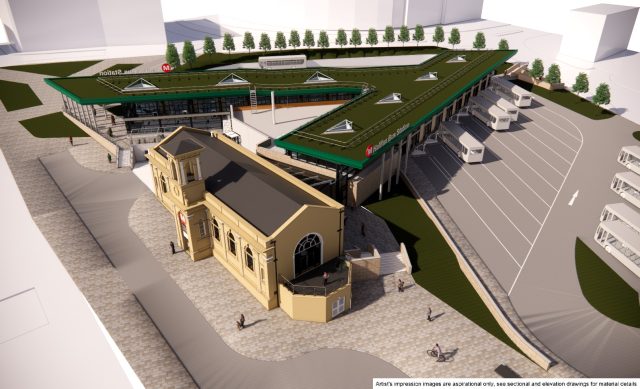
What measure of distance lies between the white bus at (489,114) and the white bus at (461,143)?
737 cm

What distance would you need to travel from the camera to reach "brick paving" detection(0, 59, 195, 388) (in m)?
31.9

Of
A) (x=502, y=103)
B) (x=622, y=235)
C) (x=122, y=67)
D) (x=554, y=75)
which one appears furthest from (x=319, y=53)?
(x=622, y=235)

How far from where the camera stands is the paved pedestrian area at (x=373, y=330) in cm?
3192

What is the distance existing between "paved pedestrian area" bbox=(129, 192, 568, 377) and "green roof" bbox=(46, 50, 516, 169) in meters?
13.1

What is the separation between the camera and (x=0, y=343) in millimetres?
33688

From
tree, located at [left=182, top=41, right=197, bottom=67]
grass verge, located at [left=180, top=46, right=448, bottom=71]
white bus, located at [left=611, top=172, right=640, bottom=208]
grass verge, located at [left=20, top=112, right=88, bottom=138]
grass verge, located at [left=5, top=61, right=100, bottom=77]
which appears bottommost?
white bus, located at [left=611, top=172, right=640, bottom=208]

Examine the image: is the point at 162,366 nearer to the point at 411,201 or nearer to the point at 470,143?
the point at 411,201

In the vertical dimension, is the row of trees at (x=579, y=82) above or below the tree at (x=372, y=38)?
below

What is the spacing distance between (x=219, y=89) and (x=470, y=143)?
2994cm

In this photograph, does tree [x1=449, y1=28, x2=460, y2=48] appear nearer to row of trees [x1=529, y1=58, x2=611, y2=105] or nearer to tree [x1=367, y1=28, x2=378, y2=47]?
tree [x1=367, y1=28, x2=378, y2=47]

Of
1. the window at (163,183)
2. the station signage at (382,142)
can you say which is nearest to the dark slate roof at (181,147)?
the window at (163,183)

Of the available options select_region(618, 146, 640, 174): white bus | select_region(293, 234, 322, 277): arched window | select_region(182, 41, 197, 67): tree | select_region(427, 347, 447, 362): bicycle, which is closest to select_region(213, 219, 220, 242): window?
select_region(293, 234, 322, 277): arched window

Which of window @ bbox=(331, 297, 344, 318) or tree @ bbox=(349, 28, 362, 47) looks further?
tree @ bbox=(349, 28, 362, 47)

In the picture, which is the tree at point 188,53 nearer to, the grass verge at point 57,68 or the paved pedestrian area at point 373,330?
the grass verge at point 57,68
